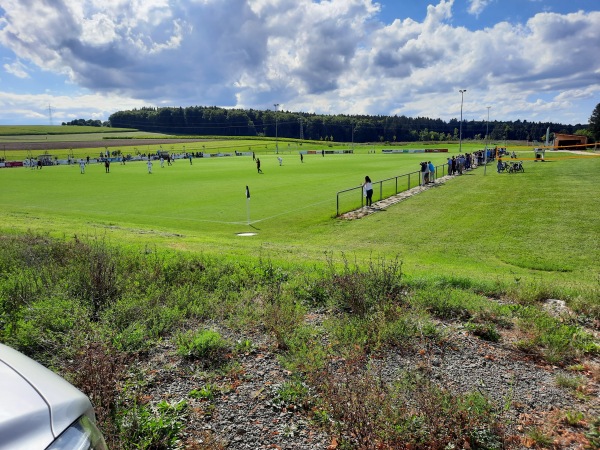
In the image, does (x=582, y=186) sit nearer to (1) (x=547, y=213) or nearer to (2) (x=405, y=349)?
(1) (x=547, y=213)

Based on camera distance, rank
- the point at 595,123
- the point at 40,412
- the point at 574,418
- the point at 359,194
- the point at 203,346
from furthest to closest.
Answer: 1. the point at 595,123
2. the point at 359,194
3. the point at 203,346
4. the point at 574,418
5. the point at 40,412

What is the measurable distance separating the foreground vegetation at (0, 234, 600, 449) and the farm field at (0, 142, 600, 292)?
246 centimetres

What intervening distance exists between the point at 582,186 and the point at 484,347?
28664mm

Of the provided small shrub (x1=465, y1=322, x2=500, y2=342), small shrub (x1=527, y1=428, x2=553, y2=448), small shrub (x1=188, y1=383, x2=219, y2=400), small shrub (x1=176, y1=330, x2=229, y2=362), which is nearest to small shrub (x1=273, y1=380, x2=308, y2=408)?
small shrub (x1=188, y1=383, x2=219, y2=400)

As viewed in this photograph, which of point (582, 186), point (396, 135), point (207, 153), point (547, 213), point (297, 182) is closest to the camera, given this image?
point (547, 213)

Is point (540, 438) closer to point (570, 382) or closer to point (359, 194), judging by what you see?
point (570, 382)

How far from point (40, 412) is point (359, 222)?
61.3 feet

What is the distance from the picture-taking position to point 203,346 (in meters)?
Result: 5.22

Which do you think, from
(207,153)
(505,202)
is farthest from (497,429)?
(207,153)

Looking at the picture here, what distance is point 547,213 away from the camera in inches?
792

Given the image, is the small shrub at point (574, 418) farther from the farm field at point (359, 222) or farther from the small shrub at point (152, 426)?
the farm field at point (359, 222)

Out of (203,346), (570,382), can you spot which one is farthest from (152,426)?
(570,382)

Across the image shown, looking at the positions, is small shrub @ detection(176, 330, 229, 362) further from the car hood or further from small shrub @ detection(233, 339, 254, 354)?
the car hood

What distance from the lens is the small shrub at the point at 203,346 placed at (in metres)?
5.20
